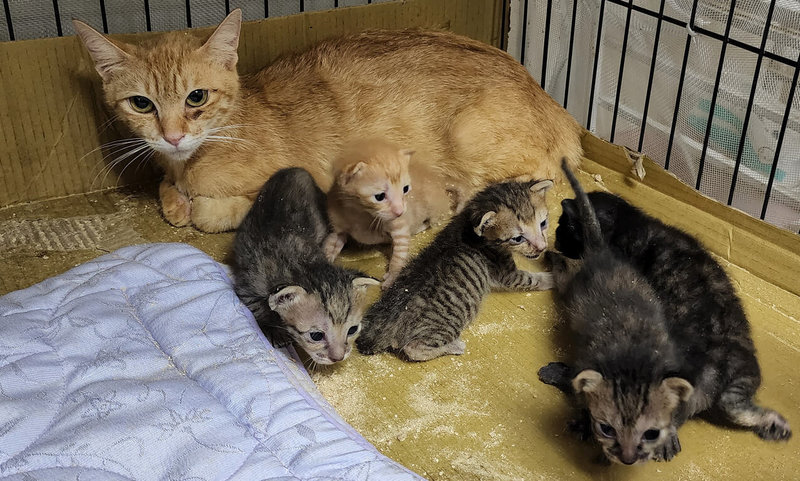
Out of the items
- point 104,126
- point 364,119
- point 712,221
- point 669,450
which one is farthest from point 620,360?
point 104,126

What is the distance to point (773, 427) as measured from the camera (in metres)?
2.20

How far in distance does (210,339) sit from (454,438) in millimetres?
811

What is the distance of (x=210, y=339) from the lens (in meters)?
2.30

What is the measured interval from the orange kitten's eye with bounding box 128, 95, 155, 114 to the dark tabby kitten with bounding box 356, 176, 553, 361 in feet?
3.78

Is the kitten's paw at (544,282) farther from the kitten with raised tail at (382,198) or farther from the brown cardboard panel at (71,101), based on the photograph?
the brown cardboard panel at (71,101)

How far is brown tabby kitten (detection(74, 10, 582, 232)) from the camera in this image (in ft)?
9.95

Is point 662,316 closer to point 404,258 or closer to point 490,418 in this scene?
point 490,418

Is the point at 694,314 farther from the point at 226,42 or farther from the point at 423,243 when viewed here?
the point at 226,42

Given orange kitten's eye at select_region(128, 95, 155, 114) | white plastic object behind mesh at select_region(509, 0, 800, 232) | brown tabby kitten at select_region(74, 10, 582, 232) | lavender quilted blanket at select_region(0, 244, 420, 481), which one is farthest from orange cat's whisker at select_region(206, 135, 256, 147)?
white plastic object behind mesh at select_region(509, 0, 800, 232)

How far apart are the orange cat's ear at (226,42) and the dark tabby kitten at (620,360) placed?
4.47ft

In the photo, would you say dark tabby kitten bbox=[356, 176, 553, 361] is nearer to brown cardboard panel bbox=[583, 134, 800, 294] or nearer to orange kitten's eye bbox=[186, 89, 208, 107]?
brown cardboard panel bbox=[583, 134, 800, 294]

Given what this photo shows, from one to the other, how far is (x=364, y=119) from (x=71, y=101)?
1.23m

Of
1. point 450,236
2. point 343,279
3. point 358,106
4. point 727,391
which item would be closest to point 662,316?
point 727,391

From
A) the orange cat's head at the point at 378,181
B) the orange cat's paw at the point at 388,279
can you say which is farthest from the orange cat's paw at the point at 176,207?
the orange cat's paw at the point at 388,279
